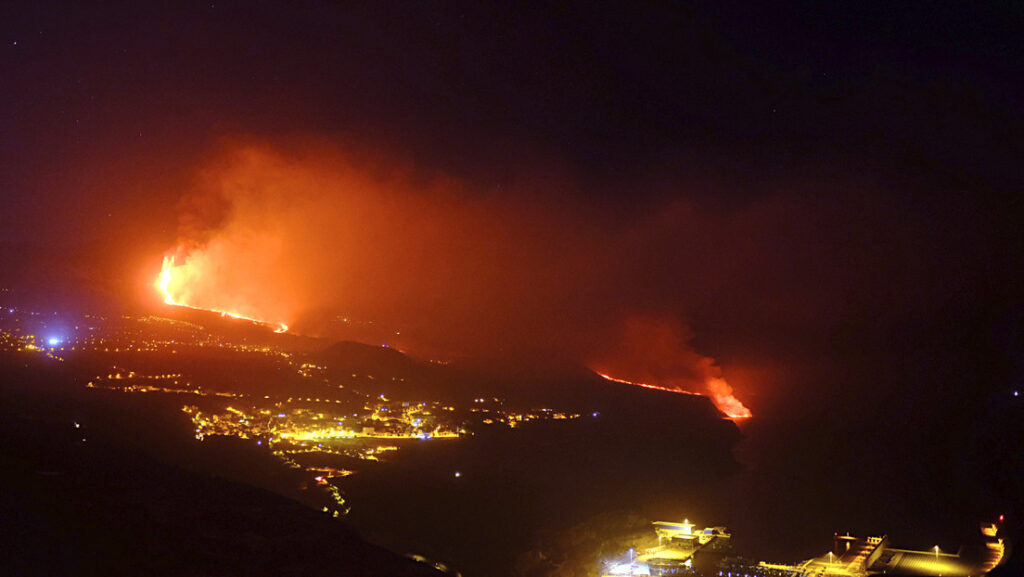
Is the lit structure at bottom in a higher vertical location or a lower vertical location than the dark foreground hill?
lower

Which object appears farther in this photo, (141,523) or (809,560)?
(809,560)

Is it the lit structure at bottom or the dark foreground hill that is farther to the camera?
the lit structure at bottom

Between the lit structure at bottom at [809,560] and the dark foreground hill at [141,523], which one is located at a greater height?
the dark foreground hill at [141,523]

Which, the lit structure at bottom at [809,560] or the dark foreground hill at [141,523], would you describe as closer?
the dark foreground hill at [141,523]

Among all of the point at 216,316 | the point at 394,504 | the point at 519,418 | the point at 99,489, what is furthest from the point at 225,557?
the point at 216,316

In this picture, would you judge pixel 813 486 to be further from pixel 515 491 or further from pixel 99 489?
pixel 99 489
